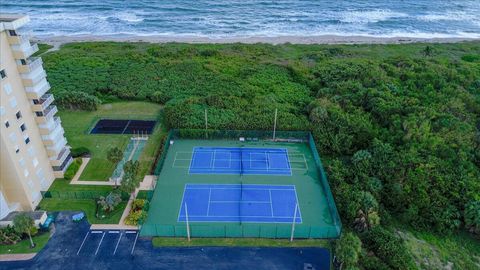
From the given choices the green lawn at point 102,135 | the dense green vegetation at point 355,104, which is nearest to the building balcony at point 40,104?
Result: the green lawn at point 102,135

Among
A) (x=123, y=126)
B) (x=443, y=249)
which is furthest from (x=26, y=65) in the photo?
(x=443, y=249)

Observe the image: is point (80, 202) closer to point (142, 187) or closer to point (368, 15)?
point (142, 187)

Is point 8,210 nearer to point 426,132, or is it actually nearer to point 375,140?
point 375,140

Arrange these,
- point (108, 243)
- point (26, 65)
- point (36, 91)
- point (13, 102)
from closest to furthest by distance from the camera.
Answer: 1. point (108, 243)
2. point (13, 102)
3. point (26, 65)
4. point (36, 91)

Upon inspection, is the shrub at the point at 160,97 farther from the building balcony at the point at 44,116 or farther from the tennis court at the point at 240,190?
the building balcony at the point at 44,116

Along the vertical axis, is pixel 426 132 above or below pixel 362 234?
above

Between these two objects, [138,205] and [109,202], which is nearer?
[109,202]

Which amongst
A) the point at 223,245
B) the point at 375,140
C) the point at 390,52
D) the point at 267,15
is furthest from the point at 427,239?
the point at 267,15
